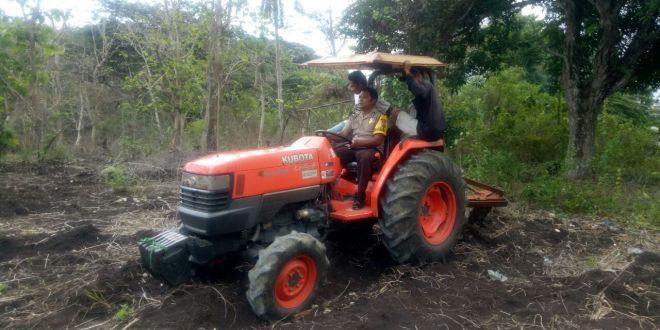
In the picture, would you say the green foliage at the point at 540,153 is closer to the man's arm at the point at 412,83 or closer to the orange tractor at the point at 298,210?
the orange tractor at the point at 298,210

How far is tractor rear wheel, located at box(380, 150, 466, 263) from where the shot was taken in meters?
4.35

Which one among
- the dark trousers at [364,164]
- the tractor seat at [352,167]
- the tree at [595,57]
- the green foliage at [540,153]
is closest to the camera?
the dark trousers at [364,164]

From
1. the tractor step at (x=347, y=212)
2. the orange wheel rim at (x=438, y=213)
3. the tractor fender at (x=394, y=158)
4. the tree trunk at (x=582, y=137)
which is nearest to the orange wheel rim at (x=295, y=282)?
the tractor step at (x=347, y=212)

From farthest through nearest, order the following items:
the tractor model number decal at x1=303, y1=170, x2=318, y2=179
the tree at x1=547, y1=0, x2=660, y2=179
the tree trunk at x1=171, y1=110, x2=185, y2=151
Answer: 1. the tree trunk at x1=171, y1=110, x2=185, y2=151
2. the tree at x1=547, y1=0, x2=660, y2=179
3. the tractor model number decal at x1=303, y1=170, x2=318, y2=179

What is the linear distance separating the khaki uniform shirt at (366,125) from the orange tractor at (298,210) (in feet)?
0.75

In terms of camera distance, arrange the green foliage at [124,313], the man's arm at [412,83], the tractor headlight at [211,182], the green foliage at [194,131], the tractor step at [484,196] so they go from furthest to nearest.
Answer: the green foliage at [194,131], the tractor step at [484,196], the man's arm at [412,83], the tractor headlight at [211,182], the green foliage at [124,313]

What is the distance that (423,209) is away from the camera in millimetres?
4883

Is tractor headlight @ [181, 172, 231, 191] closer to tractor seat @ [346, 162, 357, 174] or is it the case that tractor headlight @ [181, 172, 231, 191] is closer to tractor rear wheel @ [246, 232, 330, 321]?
tractor rear wheel @ [246, 232, 330, 321]

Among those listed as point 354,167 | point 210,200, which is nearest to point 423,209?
point 354,167

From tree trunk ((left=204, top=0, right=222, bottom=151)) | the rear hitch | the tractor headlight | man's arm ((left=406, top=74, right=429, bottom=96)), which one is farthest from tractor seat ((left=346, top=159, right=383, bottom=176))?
tree trunk ((left=204, top=0, right=222, bottom=151))

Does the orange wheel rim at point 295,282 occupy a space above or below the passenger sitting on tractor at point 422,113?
below

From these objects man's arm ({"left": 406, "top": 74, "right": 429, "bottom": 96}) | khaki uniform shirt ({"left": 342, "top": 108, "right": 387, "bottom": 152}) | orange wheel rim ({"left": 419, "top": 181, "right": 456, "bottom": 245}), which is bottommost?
orange wheel rim ({"left": 419, "top": 181, "right": 456, "bottom": 245})

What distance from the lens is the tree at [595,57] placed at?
8117 millimetres

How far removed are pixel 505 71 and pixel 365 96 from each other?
7.46 meters
